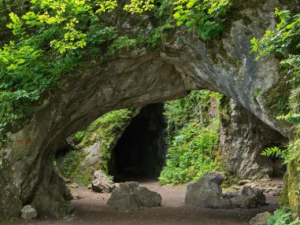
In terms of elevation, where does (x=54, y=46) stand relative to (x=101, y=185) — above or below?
above

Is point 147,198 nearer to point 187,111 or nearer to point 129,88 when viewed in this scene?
point 129,88

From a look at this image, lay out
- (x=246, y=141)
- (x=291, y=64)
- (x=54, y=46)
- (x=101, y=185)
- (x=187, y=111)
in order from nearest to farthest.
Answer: (x=291, y=64) → (x=54, y=46) → (x=101, y=185) → (x=246, y=141) → (x=187, y=111)

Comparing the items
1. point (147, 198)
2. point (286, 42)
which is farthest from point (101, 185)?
point (286, 42)

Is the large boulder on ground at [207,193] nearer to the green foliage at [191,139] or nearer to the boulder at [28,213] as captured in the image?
the green foliage at [191,139]

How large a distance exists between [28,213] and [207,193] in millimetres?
5419

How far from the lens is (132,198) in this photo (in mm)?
10906

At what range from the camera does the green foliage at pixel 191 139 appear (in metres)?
16.9

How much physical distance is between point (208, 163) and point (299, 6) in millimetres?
10735

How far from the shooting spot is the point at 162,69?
32.8 ft

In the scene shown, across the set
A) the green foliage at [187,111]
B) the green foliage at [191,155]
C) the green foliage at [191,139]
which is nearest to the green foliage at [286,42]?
the green foliage at [191,139]

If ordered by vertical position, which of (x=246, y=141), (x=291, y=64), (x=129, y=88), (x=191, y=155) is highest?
(x=129, y=88)

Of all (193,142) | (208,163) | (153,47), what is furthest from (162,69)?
(193,142)

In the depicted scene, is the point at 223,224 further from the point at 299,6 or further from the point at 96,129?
the point at 96,129

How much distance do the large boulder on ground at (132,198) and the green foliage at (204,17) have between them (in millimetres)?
5538
